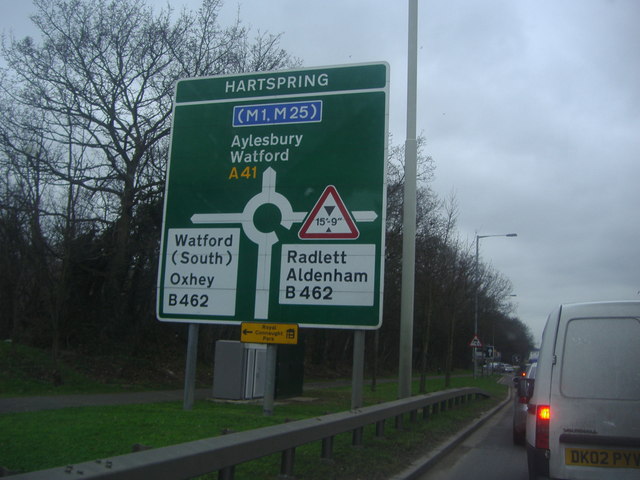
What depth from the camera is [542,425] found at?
558 centimetres

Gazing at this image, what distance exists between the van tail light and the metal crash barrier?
2.41 m

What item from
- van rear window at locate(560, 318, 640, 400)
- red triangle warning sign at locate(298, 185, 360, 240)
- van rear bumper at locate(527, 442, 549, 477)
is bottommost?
van rear bumper at locate(527, 442, 549, 477)

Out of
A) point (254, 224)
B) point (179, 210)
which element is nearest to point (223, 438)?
point (254, 224)

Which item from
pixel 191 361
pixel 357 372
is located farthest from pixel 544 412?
pixel 191 361

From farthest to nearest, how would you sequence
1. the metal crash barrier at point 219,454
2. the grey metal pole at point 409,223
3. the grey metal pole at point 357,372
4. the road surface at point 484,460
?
1. the grey metal pole at point 409,223
2. the grey metal pole at point 357,372
3. the road surface at point 484,460
4. the metal crash barrier at point 219,454

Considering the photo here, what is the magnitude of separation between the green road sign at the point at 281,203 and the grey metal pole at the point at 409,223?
266 cm

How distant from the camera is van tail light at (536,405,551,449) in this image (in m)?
5.54

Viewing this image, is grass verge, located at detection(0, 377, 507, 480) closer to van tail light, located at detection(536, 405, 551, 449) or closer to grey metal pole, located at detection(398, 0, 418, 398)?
grey metal pole, located at detection(398, 0, 418, 398)

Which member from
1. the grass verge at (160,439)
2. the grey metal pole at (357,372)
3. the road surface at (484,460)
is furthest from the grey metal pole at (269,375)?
the road surface at (484,460)

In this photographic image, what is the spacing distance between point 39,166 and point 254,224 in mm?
12991

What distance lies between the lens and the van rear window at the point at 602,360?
211 inches

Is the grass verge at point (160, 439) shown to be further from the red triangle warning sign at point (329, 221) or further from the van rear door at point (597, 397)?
the red triangle warning sign at point (329, 221)

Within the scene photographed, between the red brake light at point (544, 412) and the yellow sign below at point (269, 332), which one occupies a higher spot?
the yellow sign below at point (269, 332)

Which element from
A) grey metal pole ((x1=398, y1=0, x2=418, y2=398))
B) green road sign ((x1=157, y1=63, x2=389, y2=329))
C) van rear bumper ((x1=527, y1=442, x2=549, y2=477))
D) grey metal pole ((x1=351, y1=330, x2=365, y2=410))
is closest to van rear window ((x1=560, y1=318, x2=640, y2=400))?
van rear bumper ((x1=527, y1=442, x2=549, y2=477))
